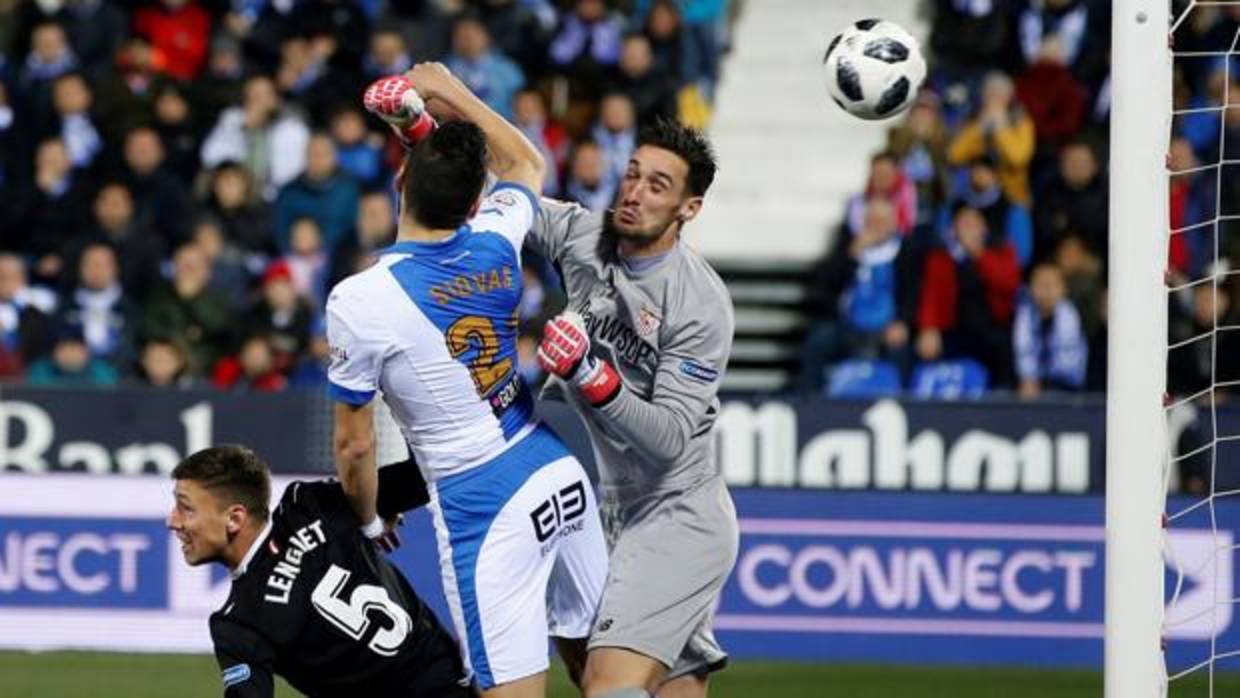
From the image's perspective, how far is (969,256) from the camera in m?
15.4

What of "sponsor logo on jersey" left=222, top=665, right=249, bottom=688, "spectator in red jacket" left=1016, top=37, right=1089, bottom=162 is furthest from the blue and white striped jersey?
"spectator in red jacket" left=1016, top=37, right=1089, bottom=162

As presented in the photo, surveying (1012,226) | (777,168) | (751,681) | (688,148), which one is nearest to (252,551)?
(688,148)

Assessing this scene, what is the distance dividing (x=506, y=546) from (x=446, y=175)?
104cm

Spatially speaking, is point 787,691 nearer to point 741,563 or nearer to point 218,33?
point 741,563

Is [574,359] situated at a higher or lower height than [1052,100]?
lower

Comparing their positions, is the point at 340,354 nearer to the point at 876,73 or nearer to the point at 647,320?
the point at 647,320

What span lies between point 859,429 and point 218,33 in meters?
6.22

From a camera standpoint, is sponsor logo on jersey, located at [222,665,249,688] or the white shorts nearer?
sponsor logo on jersey, located at [222,665,249,688]

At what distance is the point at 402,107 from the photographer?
23.7 feet

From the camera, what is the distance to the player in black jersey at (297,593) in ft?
21.7

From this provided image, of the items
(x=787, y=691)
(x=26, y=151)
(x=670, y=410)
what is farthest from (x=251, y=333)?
(x=670, y=410)

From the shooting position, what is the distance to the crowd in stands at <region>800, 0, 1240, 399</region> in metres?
14.8

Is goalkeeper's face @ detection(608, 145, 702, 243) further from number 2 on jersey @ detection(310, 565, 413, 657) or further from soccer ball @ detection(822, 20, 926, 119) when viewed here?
number 2 on jersey @ detection(310, 565, 413, 657)

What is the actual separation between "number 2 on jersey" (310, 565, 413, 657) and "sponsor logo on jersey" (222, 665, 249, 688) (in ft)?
0.84
